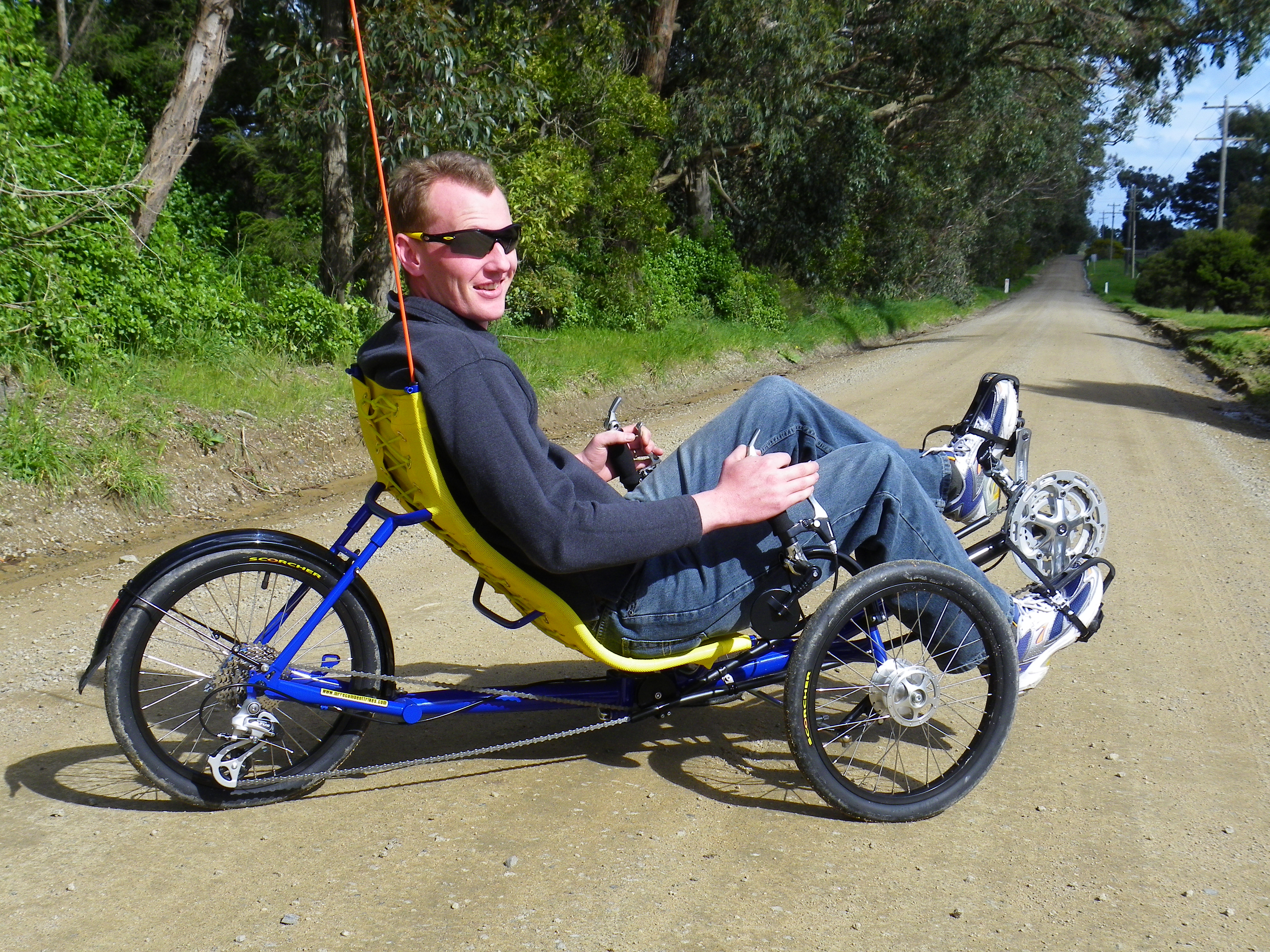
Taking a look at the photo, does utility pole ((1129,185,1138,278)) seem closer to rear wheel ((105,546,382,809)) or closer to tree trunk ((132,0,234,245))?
tree trunk ((132,0,234,245))

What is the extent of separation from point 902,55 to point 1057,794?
66.3 ft

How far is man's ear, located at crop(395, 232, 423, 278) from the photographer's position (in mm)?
2797

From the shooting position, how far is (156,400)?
7035 mm

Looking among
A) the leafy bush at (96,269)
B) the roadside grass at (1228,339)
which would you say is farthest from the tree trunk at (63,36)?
the roadside grass at (1228,339)

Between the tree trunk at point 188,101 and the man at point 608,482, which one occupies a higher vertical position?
the tree trunk at point 188,101

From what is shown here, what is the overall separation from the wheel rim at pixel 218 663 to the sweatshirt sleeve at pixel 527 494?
2.12 feet

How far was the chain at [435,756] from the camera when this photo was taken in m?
2.95

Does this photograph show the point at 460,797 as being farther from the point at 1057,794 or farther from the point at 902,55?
the point at 902,55

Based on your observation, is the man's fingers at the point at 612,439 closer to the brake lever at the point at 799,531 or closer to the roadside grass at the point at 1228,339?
the brake lever at the point at 799,531

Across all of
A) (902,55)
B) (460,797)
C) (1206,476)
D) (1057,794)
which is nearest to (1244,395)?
(1206,476)

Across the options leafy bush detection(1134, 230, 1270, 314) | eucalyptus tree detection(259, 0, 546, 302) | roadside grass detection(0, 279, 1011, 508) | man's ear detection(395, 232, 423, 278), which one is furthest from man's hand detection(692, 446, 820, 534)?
leafy bush detection(1134, 230, 1270, 314)

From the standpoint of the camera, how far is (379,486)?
2.93 metres

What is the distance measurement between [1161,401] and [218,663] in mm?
11820

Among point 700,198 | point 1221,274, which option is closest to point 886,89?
point 700,198
